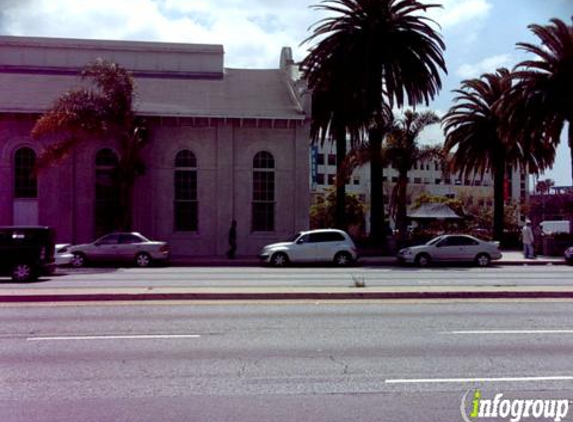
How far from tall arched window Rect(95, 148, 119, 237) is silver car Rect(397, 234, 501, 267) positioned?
14632 mm

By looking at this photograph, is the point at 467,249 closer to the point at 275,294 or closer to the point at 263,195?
the point at 263,195

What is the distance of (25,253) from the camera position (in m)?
20.0

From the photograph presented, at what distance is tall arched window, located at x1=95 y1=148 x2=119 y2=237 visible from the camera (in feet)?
115

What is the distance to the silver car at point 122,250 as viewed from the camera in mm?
28109

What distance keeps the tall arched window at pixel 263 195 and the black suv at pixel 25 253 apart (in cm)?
1662

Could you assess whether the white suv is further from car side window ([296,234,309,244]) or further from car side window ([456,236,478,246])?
car side window ([456,236,478,246])

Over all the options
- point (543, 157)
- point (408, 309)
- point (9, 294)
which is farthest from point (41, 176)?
point (543, 157)

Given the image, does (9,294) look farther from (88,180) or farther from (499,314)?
(88,180)

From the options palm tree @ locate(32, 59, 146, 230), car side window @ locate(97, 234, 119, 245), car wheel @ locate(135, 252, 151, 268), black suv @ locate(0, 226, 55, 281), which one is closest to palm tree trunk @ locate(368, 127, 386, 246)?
palm tree @ locate(32, 59, 146, 230)

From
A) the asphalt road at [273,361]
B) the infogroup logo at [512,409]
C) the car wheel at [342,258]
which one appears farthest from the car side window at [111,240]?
the infogroup logo at [512,409]

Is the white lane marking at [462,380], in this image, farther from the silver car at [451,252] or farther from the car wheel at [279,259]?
the silver car at [451,252]

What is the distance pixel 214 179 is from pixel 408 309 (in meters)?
23.5

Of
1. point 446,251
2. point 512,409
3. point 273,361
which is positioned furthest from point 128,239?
point 512,409

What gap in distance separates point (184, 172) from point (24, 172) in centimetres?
775
